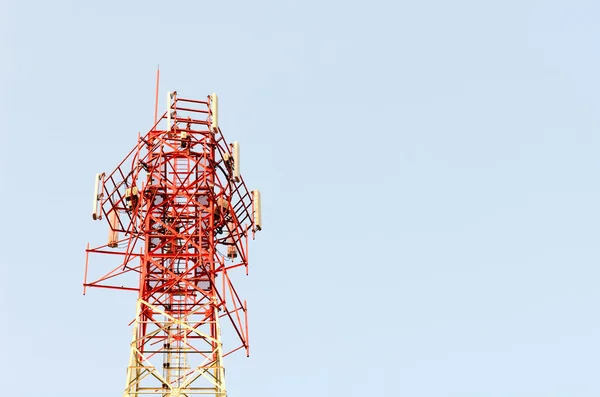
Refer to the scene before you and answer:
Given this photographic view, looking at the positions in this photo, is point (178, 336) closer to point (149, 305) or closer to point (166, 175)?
point (149, 305)

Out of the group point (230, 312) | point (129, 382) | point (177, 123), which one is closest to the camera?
point (129, 382)

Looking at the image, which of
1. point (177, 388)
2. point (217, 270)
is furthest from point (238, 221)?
point (177, 388)

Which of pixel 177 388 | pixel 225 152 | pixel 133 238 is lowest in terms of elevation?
pixel 177 388

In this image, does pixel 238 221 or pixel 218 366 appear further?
pixel 238 221

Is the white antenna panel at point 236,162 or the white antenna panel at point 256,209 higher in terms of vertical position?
the white antenna panel at point 236,162

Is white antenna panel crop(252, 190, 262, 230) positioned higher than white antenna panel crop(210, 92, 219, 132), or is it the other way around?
white antenna panel crop(210, 92, 219, 132)

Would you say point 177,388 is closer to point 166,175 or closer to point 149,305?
point 149,305

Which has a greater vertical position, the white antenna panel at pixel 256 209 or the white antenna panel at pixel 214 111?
the white antenna panel at pixel 214 111

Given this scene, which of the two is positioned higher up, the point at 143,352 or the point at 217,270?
the point at 217,270

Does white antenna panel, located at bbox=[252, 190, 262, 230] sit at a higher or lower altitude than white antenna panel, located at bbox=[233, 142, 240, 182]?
lower

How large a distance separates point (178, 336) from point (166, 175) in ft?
33.9

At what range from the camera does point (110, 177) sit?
6588 centimetres

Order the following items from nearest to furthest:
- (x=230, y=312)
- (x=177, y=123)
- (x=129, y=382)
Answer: (x=129, y=382)
(x=230, y=312)
(x=177, y=123)

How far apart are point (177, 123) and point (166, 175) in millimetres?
3505
